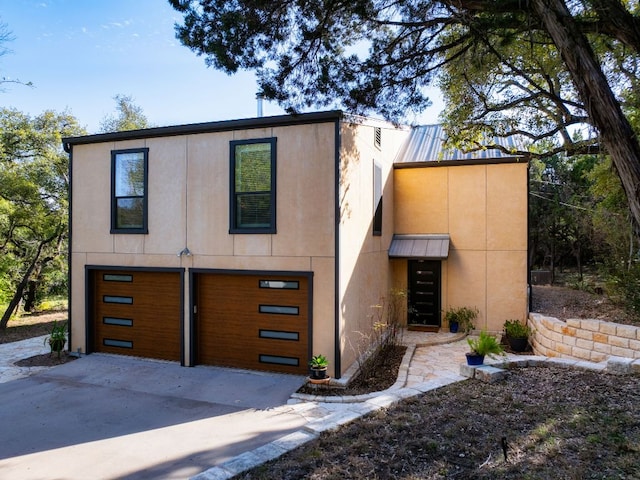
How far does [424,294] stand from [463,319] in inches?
→ 49.8

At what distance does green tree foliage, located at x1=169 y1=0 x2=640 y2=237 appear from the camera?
4.25 m

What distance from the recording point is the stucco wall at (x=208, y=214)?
291 inches

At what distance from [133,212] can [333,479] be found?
730 cm

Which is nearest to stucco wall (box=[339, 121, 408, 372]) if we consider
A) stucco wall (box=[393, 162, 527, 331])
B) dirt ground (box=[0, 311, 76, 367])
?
stucco wall (box=[393, 162, 527, 331])

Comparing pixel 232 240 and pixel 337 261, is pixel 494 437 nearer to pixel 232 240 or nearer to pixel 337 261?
pixel 337 261

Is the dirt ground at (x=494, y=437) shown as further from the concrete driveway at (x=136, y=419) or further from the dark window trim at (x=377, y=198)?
the dark window trim at (x=377, y=198)

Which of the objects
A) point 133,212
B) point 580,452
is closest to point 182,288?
point 133,212

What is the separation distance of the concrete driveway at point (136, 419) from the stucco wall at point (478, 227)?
6.09 metres

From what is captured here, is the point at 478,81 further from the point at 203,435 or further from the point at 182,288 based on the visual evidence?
the point at 203,435

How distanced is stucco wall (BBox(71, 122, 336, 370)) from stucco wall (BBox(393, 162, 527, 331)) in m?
5.03

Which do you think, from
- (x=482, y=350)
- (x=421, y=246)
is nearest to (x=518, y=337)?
(x=421, y=246)

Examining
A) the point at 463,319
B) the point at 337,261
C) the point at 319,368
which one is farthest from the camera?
the point at 463,319

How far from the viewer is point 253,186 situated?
311 inches

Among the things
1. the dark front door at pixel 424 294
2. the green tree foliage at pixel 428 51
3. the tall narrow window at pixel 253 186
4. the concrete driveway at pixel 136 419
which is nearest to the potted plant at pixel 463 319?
the dark front door at pixel 424 294
